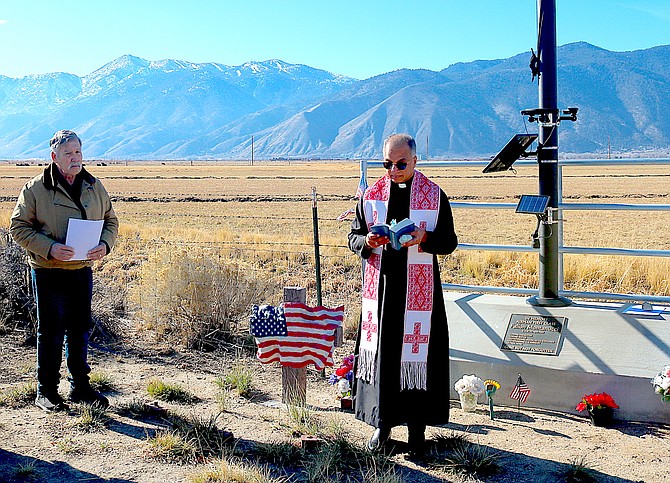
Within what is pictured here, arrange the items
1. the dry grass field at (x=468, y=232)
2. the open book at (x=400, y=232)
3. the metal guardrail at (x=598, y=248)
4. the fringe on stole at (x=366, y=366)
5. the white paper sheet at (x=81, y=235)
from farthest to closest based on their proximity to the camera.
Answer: the dry grass field at (x=468, y=232), the metal guardrail at (x=598, y=248), the white paper sheet at (x=81, y=235), the fringe on stole at (x=366, y=366), the open book at (x=400, y=232)

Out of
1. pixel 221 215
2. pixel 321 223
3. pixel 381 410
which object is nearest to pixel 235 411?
pixel 381 410

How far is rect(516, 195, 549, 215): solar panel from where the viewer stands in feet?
19.7

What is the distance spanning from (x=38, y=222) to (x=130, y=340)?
3.04 m

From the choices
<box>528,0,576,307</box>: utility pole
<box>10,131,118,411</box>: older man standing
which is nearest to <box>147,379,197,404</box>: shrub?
<box>10,131,118,411</box>: older man standing

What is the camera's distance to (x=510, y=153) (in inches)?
244

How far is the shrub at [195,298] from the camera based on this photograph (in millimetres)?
8391

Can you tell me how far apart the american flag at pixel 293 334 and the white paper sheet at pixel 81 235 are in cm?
128

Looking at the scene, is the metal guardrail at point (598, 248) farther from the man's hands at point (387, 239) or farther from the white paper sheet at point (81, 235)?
the white paper sheet at point (81, 235)

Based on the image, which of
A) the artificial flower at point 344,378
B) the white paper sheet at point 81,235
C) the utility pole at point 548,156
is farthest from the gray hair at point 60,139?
the utility pole at point 548,156

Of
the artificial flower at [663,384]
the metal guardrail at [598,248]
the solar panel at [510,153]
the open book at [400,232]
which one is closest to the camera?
the open book at [400,232]

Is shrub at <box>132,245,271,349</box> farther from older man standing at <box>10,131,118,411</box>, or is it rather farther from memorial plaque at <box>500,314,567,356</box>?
memorial plaque at <box>500,314,567,356</box>

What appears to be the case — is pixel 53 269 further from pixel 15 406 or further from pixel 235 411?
pixel 235 411

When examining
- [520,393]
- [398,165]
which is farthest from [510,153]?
[520,393]

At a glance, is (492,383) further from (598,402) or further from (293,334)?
(293,334)
